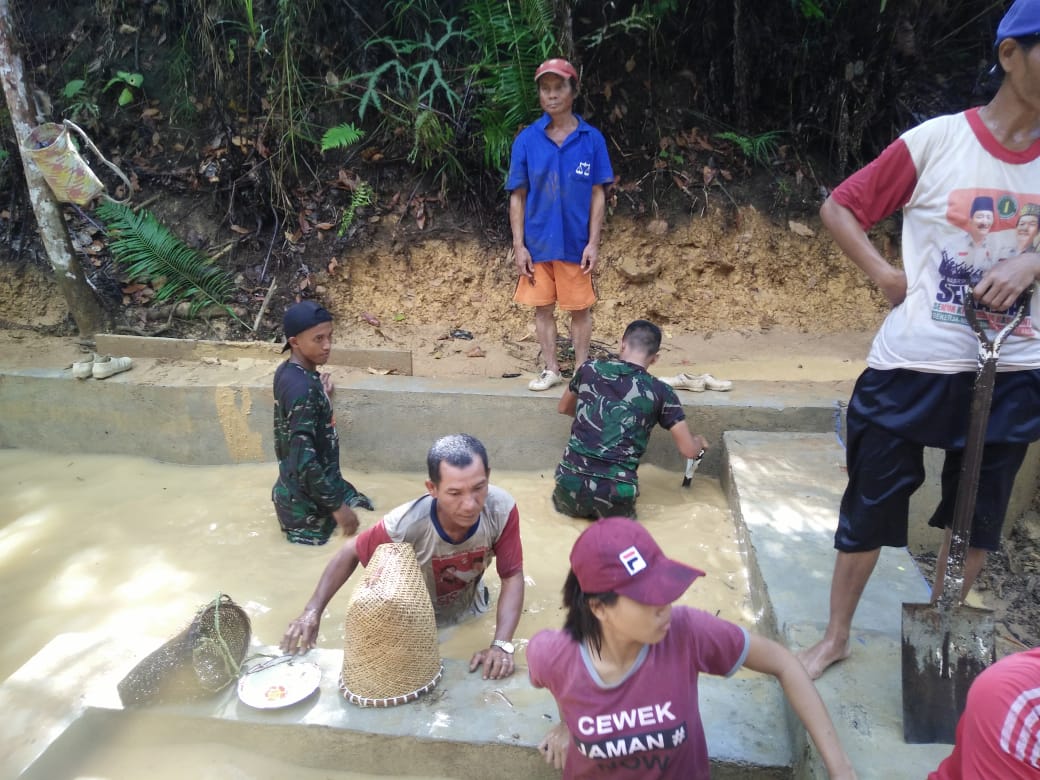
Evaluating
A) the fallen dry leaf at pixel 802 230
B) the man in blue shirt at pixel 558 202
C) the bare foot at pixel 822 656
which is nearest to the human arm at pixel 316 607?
the bare foot at pixel 822 656

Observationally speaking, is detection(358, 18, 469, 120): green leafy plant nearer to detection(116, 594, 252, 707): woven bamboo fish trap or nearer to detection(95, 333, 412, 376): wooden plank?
detection(95, 333, 412, 376): wooden plank

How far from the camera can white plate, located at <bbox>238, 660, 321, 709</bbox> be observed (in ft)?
7.77

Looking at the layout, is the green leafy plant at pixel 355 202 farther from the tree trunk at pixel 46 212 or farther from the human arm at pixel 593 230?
the human arm at pixel 593 230

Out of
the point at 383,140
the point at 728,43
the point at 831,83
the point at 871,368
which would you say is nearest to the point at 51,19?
the point at 383,140

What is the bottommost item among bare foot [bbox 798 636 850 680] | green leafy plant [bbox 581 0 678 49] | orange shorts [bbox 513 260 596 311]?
bare foot [bbox 798 636 850 680]

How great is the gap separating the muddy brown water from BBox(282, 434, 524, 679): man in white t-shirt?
1.21 feet

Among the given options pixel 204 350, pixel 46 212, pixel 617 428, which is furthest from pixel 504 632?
pixel 46 212

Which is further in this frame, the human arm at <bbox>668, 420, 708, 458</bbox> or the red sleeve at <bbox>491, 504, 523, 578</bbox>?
the human arm at <bbox>668, 420, 708, 458</bbox>

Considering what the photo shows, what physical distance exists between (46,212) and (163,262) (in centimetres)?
120

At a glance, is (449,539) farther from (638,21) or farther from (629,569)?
(638,21)

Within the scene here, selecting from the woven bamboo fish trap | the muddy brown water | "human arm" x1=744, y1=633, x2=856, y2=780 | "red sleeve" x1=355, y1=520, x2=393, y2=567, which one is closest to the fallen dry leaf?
the muddy brown water

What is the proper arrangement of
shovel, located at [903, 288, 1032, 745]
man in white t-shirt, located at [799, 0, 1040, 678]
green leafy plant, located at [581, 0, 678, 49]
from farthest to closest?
green leafy plant, located at [581, 0, 678, 49] < shovel, located at [903, 288, 1032, 745] < man in white t-shirt, located at [799, 0, 1040, 678]

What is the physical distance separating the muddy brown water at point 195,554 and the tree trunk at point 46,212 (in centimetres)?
141

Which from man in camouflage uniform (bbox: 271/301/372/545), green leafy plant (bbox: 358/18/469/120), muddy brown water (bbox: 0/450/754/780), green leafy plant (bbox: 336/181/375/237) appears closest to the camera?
muddy brown water (bbox: 0/450/754/780)
